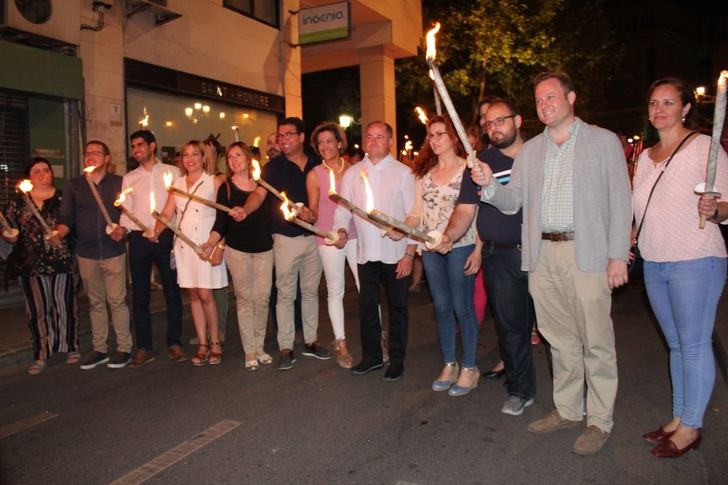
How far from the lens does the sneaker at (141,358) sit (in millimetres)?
6246

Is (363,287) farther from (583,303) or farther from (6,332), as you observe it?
(6,332)

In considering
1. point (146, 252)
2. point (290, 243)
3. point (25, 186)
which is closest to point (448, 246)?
point (290, 243)

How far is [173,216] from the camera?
250 inches

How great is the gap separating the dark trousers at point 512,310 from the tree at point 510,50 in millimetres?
16506

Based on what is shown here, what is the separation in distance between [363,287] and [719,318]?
13.4 feet

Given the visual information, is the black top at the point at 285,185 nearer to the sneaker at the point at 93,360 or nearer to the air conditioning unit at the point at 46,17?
the sneaker at the point at 93,360

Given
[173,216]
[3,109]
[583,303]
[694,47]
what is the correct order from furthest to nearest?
[694,47] < [3,109] < [173,216] < [583,303]

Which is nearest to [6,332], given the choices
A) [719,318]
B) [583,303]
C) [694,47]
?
[583,303]

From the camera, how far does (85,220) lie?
621 cm

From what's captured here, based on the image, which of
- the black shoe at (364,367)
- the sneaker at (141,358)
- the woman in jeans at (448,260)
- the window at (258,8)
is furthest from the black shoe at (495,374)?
the window at (258,8)

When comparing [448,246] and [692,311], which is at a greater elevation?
[448,246]

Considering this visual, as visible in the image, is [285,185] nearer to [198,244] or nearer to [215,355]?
[198,244]

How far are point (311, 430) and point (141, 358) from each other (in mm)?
2653

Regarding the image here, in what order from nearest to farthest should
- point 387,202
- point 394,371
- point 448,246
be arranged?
point 448,246, point 387,202, point 394,371
